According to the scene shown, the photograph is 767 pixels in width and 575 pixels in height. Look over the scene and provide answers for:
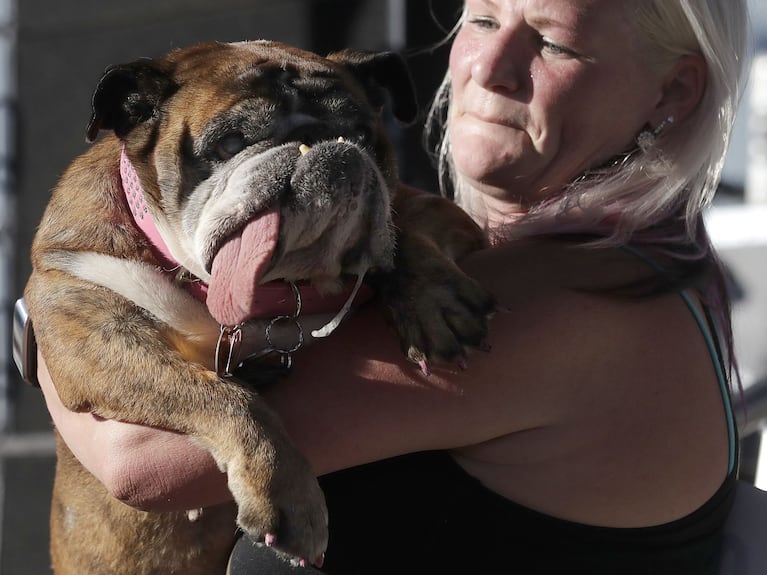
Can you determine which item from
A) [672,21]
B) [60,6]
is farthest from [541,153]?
[60,6]

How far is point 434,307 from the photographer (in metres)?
1.59

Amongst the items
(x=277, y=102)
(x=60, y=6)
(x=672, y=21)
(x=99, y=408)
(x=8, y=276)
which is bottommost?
(x=8, y=276)

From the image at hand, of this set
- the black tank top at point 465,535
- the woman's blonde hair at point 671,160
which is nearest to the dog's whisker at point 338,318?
the black tank top at point 465,535

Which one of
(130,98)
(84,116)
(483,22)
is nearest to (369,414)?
(130,98)

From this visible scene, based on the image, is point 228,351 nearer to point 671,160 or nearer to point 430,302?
point 430,302

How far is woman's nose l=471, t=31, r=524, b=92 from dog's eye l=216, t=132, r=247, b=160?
546 mm

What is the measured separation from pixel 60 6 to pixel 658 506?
13.7 ft

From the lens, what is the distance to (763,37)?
5.45 metres

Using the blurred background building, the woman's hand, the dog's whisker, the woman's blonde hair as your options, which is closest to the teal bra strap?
the woman's blonde hair

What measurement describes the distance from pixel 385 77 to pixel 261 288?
665mm

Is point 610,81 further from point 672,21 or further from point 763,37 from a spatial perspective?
point 763,37

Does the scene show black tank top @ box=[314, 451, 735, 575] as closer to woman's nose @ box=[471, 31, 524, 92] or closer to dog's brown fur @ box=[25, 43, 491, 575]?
dog's brown fur @ box=[25, 43, 491, 575]

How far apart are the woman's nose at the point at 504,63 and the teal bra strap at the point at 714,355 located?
1.47 feet

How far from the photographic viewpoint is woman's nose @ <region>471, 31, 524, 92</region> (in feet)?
6.35
